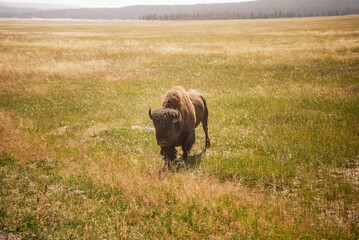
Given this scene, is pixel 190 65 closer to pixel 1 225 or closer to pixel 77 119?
pixel 77 119

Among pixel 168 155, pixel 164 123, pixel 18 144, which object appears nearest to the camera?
pixel 164 123

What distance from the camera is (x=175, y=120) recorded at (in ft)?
20.5

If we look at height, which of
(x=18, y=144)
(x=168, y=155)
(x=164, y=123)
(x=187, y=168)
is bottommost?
(x=187, y=168)

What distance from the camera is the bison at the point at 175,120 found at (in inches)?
245

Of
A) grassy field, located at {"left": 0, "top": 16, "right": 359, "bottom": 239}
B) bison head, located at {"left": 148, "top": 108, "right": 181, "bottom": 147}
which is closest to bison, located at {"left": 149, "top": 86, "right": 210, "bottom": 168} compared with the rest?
bison head, located at {"left": 148, "top": 108, "right": 181, "bottom": 147}

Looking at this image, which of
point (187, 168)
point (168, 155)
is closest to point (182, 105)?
point (168, 155)

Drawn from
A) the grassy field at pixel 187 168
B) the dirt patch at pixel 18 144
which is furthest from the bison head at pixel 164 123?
the dirt patch at pixel 18 144

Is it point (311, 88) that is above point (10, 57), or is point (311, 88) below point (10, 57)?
below

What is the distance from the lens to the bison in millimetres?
6234

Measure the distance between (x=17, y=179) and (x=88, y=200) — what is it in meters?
2.37

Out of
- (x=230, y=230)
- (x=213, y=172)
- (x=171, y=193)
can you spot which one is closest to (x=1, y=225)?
(x=171, y=193)

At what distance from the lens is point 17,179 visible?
6.27 m

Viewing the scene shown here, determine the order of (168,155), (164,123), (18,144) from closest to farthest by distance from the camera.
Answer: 1. (164,123)
2. (168,155)
3. (18,144)

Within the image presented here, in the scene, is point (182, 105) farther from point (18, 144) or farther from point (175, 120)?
point (18, 144)
